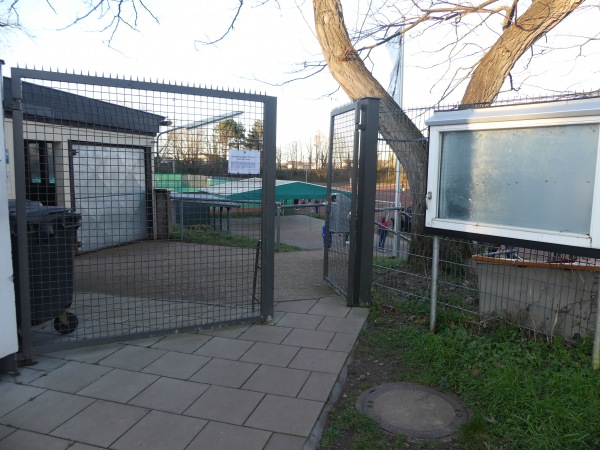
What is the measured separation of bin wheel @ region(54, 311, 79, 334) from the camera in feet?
13.6

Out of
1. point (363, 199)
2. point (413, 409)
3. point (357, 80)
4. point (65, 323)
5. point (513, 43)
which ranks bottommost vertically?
point (413, 409)

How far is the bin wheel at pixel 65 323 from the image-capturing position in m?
4.14

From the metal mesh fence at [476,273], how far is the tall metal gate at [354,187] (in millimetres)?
230

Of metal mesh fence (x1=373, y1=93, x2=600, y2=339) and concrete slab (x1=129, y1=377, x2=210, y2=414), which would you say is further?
metal mesh fence (x1=373, y1=93, x2=600, y2=339)

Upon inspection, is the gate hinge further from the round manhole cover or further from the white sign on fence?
the round manhole cover

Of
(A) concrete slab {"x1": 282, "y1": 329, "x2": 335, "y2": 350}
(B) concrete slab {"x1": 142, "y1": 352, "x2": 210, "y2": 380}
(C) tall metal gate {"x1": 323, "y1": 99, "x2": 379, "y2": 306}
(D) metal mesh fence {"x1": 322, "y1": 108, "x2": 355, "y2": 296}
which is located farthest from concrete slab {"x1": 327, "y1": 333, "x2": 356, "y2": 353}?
(B) concrete slab {"x1": 142, "y1": 352, "x2": 210, "y2": 380}

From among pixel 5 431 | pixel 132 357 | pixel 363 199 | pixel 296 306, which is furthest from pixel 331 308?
pixel 5 431

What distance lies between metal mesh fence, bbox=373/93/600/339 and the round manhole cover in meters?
1.18

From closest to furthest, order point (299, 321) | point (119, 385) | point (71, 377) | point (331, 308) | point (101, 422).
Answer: point (101, 422) < point (119, 385) < point (71, 377) < point (299, 321) < point (331, 308)

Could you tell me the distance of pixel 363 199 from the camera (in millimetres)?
4941

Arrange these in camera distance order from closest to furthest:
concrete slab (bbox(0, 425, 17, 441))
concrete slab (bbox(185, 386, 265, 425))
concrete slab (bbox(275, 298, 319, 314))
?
concrete slab (bbox(0, 425, 17, 441)) < concrete slab (bbox(185, 386, 265, 425)) < concrete slab (bbox(275, 298, 319, 314))

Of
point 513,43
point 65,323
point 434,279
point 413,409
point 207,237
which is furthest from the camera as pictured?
point 513,43

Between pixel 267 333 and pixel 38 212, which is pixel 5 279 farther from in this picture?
pixel 267 333

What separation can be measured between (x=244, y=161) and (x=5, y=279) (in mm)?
2129
